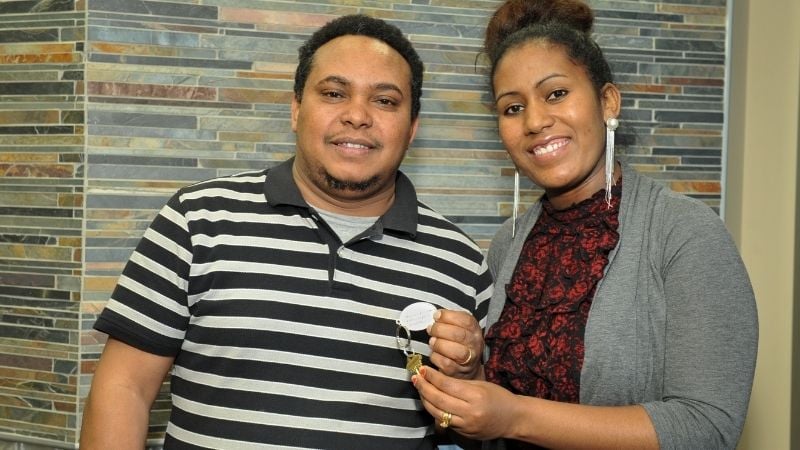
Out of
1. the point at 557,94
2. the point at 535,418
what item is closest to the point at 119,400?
the point at 535,418

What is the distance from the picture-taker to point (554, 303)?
5.38ft

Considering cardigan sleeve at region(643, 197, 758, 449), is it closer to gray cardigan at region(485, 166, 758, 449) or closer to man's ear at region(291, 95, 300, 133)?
gray cardigan at region(485, 166, 758, 449)

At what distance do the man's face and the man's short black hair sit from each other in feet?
0.07

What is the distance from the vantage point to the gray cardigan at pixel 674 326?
1.43m

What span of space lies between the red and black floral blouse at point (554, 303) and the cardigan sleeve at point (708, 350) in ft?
0.54

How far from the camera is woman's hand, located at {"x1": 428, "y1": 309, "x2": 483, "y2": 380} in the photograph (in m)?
1.57

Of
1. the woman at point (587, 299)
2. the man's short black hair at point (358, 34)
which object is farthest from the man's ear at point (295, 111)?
the woman at point (587, 299)

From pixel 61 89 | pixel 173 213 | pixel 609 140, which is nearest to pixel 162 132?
pixel 61 89

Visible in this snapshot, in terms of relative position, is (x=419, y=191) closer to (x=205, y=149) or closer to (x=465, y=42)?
(x=465, y=42)

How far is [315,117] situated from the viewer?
1731 mm

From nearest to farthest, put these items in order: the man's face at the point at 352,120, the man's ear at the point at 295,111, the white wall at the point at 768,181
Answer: the man's face at the point at 352,120, the man's ear at the point at 295,111, the white wall at the point at 768,181

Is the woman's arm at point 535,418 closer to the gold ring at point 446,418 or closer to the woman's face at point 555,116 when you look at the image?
the gold ring at point 446,418

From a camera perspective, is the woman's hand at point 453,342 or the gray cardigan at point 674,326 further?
the woman's hand at point 453,342

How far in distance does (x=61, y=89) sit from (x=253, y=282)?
646mm
